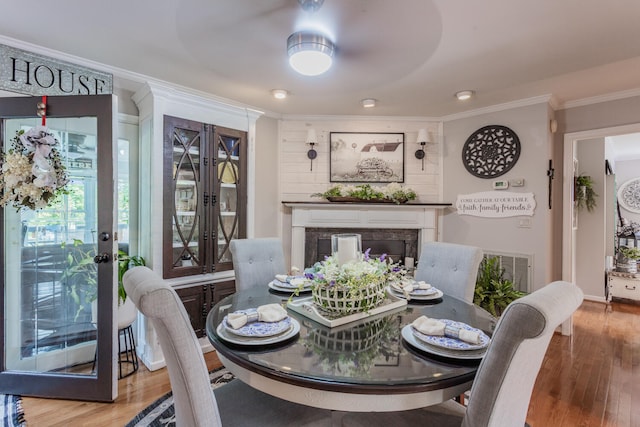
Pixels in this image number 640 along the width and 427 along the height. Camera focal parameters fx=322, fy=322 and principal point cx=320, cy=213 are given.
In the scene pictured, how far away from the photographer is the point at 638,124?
3.00 m

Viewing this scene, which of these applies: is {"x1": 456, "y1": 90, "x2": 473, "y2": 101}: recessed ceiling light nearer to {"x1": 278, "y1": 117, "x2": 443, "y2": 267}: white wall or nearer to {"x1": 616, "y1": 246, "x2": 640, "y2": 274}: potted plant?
{"x1": 278, "y1": 117, "x2": 443, "y2": 267}: white wall

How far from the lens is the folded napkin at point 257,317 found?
4.20 ft

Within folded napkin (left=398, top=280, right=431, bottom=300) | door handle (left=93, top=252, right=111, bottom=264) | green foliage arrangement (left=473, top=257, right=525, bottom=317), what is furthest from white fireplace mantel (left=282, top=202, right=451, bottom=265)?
door handle (left=93, top=252, right=111, bottom=264)

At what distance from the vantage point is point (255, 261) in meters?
2.28

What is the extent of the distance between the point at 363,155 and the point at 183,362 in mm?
3221

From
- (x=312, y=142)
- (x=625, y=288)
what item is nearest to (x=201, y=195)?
(x=312, y=142)

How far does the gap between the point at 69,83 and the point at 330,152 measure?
2.48 m

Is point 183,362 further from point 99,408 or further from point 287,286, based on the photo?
point 99,408

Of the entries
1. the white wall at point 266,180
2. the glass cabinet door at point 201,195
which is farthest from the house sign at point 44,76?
the white wall at point 266,180

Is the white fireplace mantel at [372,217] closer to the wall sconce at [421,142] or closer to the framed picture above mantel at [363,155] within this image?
the framed picture above mantel at [363,155]

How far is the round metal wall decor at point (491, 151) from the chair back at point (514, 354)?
2.83m

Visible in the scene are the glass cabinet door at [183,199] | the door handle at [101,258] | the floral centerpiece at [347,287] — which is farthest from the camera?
the glass cabinet door at [183,199]

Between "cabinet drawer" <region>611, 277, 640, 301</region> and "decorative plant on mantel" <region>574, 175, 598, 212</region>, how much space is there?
105 centimetres

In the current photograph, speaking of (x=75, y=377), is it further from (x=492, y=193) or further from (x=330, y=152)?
(x=492, y=193)
